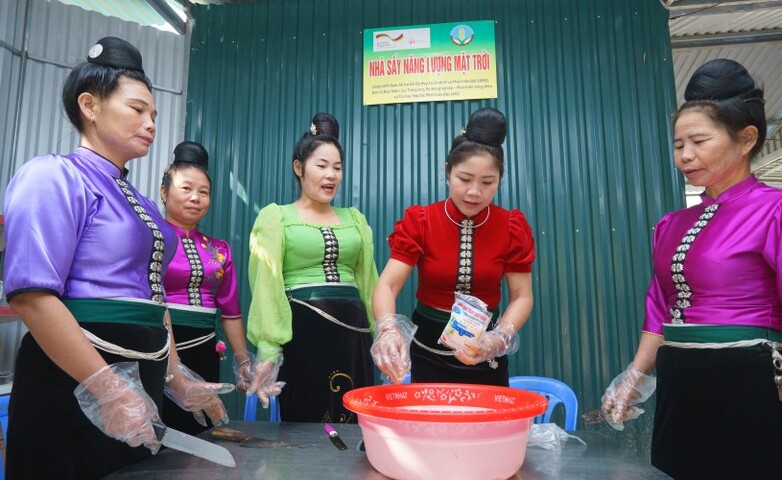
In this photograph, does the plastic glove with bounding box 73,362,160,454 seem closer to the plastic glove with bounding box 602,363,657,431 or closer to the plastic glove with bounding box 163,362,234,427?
the plastic glove with bounding box 163,362,234,427

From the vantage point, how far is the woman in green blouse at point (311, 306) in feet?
6.29

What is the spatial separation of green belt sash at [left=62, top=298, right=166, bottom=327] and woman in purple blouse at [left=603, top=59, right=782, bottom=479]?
4.41 ft

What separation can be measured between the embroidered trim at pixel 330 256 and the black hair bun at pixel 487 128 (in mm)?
695

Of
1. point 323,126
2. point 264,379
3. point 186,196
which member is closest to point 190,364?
point 264,379

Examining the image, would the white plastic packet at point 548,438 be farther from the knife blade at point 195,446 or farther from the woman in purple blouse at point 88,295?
the woman in purple blouse at point 88,295

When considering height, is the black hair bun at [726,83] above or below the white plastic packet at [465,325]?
above

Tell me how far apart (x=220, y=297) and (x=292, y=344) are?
513 millimetres

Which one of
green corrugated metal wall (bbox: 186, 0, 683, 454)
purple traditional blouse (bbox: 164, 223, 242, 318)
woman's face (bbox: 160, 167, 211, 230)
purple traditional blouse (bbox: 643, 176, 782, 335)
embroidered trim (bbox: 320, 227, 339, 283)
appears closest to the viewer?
purple traditional blouse (bbox: 643, 176, 782, 335)

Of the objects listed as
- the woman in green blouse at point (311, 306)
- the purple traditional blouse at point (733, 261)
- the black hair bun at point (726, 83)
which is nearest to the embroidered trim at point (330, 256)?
the woman in green blouse at point (311, 306)

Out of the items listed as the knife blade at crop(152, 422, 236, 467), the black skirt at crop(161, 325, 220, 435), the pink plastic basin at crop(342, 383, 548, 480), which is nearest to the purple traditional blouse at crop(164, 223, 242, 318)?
the black skirt at crop(161, 325, 220, 435)

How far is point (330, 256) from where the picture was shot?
2.04 metres

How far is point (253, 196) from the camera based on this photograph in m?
3.38

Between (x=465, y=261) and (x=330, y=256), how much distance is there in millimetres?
575

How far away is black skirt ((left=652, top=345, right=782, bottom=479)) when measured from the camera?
1.20 metres
